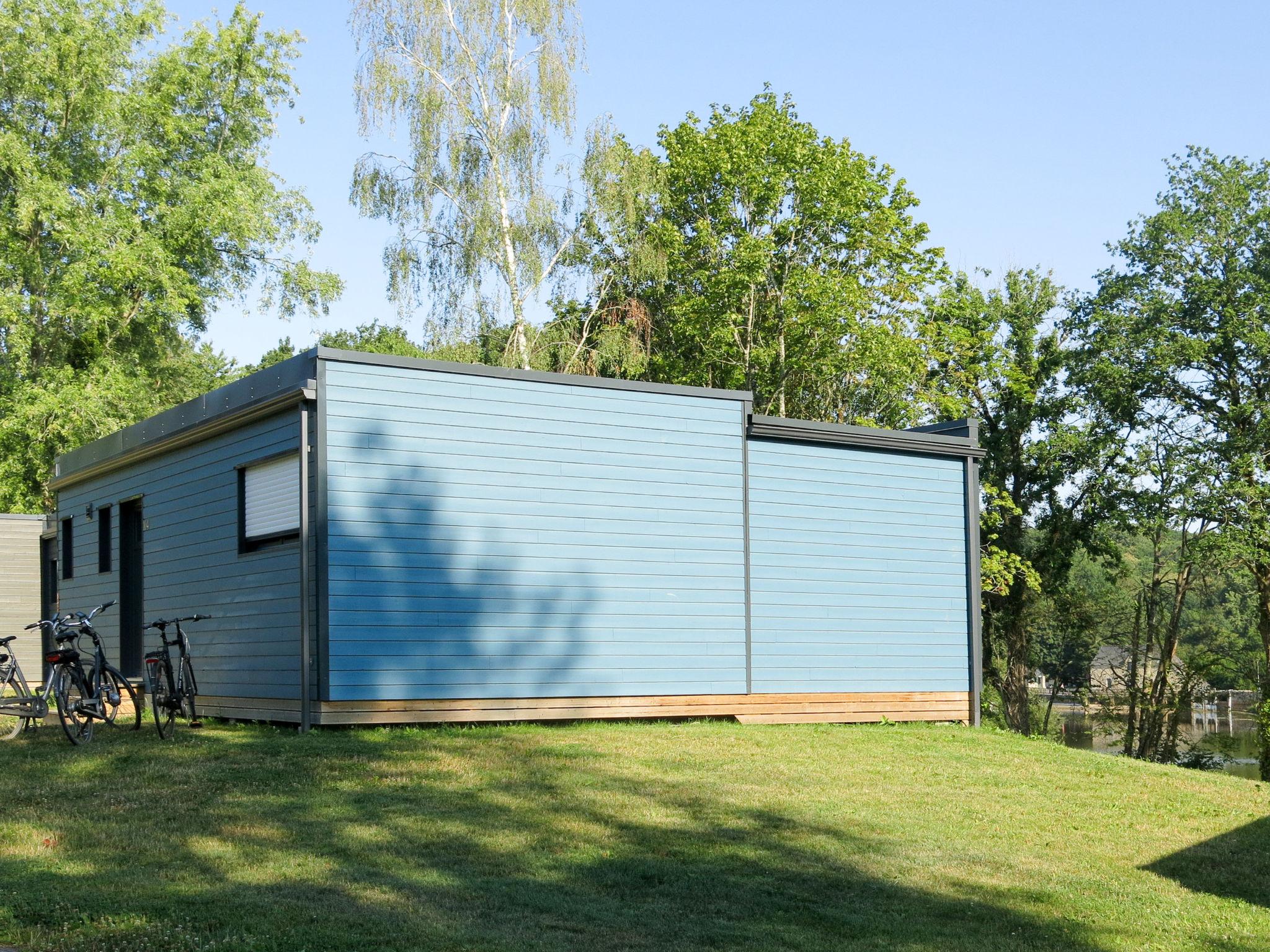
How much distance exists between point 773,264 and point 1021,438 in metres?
8.56

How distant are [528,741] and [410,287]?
1715cm

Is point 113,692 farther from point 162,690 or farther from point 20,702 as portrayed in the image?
point 20,702

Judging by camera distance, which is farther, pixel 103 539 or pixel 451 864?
pixel 103 539

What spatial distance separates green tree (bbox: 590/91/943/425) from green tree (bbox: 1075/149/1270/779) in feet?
15.7

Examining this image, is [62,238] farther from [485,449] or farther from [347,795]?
[347,795]

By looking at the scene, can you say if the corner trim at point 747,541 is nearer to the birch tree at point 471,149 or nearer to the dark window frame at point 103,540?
the dark window frame at point 103,540

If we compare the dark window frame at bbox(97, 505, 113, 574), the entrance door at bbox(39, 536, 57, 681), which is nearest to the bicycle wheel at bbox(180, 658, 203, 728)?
the dark window frame at bbox(97, 505, 113, 574)

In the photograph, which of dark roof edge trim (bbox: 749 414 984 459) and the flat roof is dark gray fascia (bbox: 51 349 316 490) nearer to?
the flat roof

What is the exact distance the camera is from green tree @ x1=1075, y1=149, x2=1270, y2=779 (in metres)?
29.3

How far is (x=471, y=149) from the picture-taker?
26.4 meters

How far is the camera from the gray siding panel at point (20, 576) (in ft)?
65.3

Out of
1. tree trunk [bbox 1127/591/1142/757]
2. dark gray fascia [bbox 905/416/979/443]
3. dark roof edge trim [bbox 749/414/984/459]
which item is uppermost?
dark gray fascia [bbox 905/416/979/443]

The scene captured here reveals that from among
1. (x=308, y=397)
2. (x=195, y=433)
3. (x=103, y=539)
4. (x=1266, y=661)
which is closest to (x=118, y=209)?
(x=103, y=539)

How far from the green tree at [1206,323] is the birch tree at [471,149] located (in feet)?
45.3
